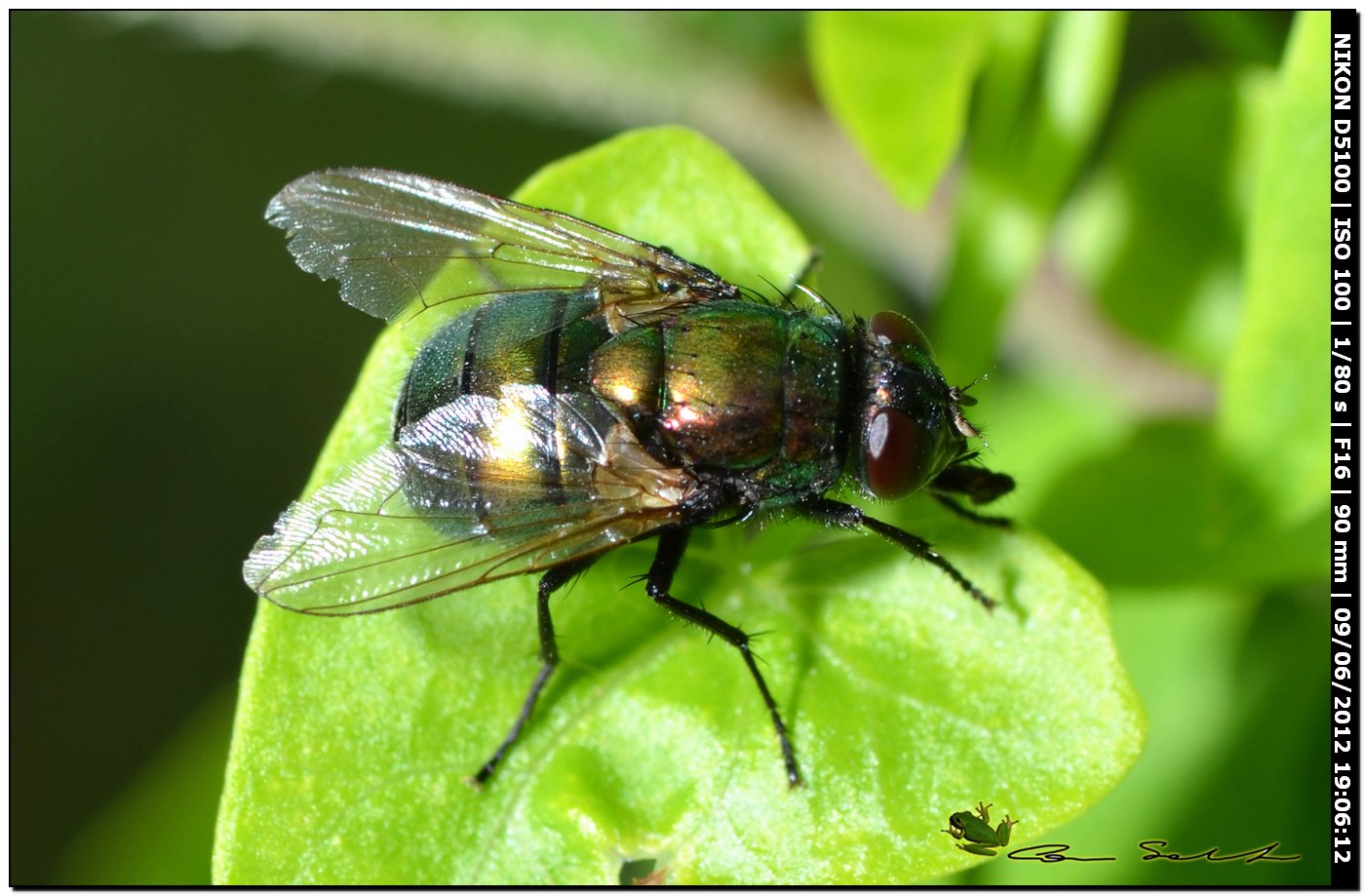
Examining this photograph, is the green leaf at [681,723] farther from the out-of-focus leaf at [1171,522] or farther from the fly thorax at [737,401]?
the out-of-focus leaf at [1171,522]

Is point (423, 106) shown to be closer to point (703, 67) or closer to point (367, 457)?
point (703, 67)

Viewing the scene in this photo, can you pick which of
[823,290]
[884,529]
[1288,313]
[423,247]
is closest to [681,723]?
[884,529]

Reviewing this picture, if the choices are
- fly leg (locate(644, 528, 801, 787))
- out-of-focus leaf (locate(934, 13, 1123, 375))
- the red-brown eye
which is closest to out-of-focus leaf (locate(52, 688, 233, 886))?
fly leg (locate(644, 528, 801, 787))

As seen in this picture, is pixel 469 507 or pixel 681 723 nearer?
pixel 681 723

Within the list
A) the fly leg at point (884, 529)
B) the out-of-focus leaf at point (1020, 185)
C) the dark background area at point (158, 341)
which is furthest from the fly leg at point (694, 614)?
the dark background area at point (158, 341)

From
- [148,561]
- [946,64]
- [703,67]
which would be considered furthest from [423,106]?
[946,64]

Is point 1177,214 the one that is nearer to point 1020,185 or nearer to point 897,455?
point 1020,185
